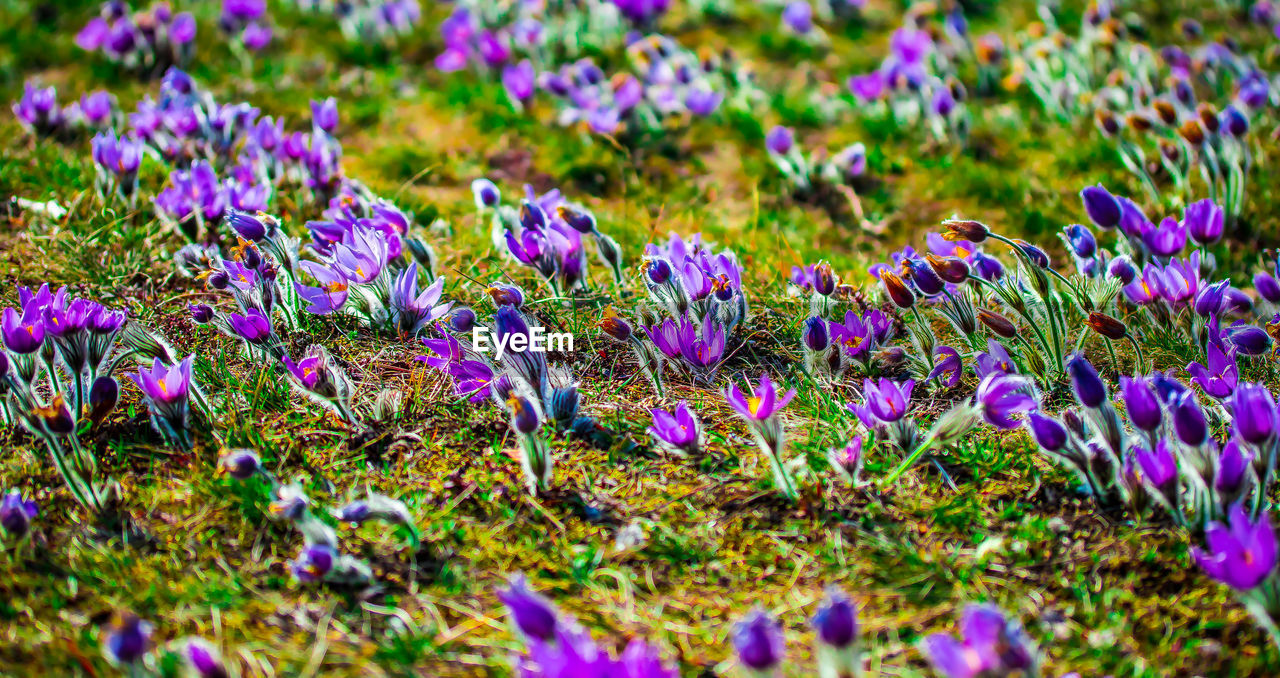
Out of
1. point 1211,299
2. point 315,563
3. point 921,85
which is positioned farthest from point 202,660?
point 921,85

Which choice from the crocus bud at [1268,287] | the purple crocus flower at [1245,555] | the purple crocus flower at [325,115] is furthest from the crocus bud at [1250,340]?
the purple crocus flower at [325,115]

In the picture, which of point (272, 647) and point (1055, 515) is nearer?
point (272, 647)

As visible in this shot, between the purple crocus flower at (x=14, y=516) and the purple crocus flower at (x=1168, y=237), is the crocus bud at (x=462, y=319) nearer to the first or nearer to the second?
the purple crocus flower at (x=14, y=516)

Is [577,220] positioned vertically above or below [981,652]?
below

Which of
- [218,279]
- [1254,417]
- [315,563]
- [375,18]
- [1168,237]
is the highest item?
[1254,417]

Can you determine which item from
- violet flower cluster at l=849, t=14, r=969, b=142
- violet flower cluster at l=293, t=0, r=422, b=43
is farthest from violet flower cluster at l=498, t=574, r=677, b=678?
violet flower cluster at l=293, t=0, r=422, b=43

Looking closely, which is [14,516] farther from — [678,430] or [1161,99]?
[1161,99]

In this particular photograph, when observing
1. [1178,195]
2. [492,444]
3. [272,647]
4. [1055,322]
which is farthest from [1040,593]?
[1178,195]

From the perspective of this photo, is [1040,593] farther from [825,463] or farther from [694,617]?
[694,617]
